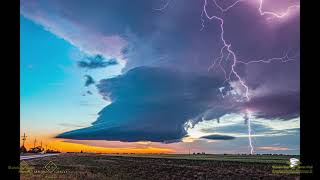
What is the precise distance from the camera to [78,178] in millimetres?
20766
